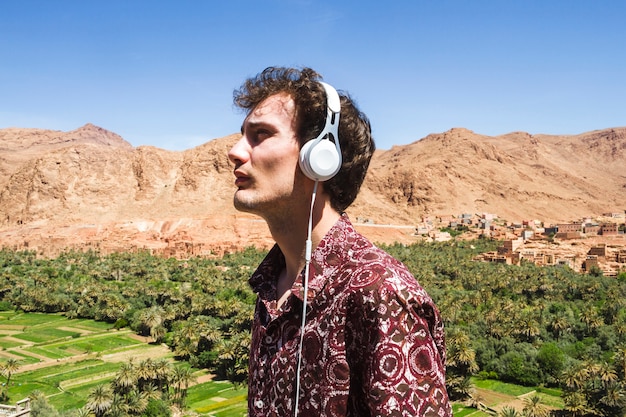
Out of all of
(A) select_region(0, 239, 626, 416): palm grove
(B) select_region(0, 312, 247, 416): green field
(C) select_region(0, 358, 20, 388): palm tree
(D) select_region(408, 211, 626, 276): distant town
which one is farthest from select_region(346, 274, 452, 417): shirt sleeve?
(D) select_region(408, 211, 626, 276): distant town

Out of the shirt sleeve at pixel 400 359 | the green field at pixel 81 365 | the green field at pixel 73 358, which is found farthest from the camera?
the green field at pixel 73 358

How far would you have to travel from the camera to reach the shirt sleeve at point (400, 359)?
5.22ft

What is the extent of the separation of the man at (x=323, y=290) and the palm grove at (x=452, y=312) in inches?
1092

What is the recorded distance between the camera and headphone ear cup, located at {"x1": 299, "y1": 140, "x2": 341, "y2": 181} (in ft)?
6.39

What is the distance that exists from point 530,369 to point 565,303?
46.7 feet

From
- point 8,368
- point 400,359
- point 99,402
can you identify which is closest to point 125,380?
point 99,402

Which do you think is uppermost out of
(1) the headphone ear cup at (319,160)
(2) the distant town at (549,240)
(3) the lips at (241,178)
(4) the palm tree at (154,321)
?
(1) the headphone ear cup at (319,160)

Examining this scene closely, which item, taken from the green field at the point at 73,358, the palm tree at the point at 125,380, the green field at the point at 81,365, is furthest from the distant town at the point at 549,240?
the palm tree at the point at 125,380

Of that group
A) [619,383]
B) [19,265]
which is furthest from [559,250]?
[19,265]

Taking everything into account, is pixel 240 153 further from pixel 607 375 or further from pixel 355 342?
pixel 607 375

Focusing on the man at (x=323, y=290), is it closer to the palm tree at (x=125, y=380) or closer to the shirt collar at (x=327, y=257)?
the shirt collar at (x=327, y=257)

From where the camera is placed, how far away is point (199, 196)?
99.8 metres

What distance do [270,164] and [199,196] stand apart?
99743 millimetres

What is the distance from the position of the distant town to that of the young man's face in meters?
64.0
